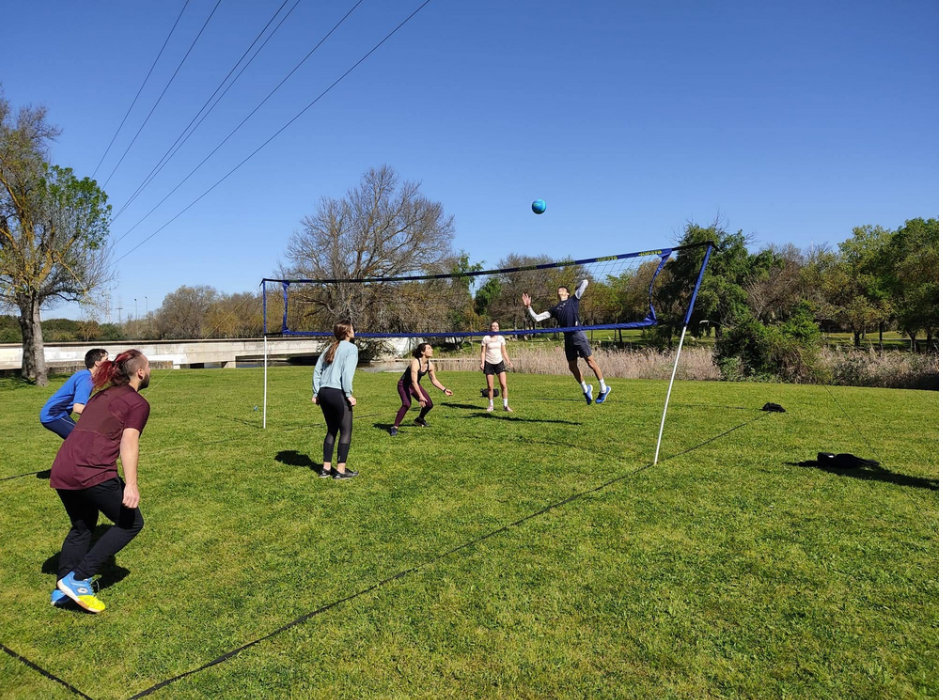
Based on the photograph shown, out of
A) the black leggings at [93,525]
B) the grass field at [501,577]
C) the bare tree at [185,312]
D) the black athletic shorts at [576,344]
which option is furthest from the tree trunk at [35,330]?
the bare tree at [185,312]

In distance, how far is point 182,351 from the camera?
130ft

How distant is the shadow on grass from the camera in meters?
7.13

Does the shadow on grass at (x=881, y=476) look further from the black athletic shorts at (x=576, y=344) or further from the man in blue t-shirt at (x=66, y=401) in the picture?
the man in blue t-shirt at (x=66, y=401)

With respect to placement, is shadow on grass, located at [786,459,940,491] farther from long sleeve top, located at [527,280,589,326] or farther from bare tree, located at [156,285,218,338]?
bare tree, located at [156,285,218,338]

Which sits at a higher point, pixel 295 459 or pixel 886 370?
pixel 886 370

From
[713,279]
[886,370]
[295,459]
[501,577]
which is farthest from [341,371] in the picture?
[713,279]

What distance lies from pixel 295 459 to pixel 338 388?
7.15ft

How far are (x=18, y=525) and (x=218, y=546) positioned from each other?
7.64 feet

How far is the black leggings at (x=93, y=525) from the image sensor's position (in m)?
4.21

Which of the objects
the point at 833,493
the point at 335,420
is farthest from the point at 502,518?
the point at 833,493

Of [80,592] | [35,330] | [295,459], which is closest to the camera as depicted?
[80,592]

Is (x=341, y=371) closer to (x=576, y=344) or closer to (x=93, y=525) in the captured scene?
(x=93, y=525)

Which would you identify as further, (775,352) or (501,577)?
(775,352)

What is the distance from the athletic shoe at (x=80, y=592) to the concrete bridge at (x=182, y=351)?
1195 inches
